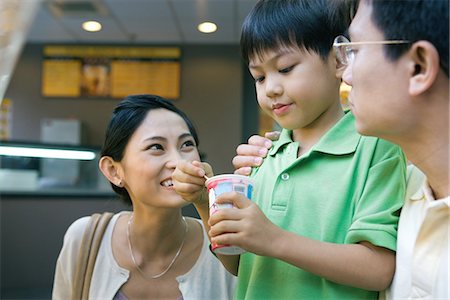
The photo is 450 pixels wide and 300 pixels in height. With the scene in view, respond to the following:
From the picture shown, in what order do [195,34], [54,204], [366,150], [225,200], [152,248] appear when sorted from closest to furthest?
[225,200] → [366,150] → [152,248] → [54,204] → [195,34]

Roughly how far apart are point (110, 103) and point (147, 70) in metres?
0.62

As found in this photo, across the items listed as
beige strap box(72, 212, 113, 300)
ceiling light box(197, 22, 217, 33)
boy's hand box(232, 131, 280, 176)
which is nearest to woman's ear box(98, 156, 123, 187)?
beige strap box(72, 212, 113, 300)

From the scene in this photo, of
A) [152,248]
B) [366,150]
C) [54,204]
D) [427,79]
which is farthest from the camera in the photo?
[54,204]

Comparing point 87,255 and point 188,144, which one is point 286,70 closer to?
point 188,144

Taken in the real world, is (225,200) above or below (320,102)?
below

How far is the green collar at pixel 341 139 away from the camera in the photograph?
1144 millimetres

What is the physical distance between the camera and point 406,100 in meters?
0.94

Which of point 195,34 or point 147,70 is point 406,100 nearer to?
point 195,34

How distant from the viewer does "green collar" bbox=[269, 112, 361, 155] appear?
3.75 ft

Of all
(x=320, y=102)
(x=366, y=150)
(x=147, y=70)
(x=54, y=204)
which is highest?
(x=147, y=70)

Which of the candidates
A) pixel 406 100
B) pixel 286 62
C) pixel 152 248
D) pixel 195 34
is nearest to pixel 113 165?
pixel 152 248

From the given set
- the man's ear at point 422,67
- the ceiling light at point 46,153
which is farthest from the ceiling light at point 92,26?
the man's ear at point 422,67

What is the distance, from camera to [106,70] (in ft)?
21.6

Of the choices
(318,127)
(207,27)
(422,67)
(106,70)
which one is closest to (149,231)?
(318,127)
